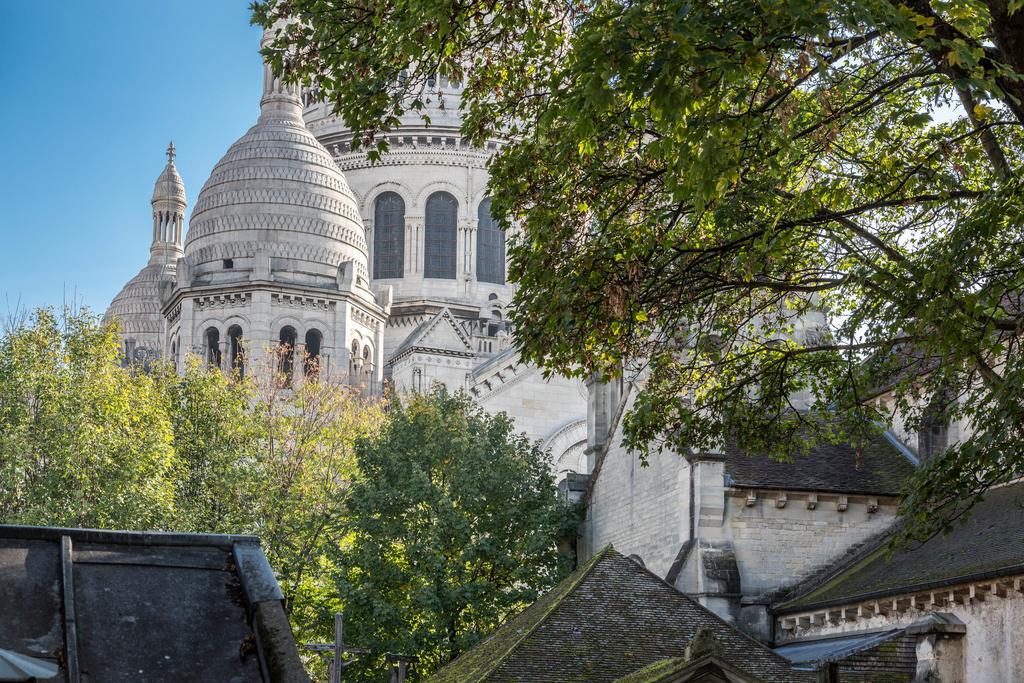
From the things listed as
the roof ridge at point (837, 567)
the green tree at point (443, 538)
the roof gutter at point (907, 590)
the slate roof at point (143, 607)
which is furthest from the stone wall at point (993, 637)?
the slate roof at point (143, 607)

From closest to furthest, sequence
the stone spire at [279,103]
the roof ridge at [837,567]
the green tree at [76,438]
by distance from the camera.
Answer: the roof ridge at [837,567] → the green tree at [76,438] → the stone spire at [279,103]

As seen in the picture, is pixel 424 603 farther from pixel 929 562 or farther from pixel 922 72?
pixel 922 72

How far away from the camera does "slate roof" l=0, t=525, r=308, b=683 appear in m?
Result: 7.05

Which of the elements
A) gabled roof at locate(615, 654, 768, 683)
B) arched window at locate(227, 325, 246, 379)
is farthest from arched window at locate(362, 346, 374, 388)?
gabled roof at locate(615, 654, 768, 683)

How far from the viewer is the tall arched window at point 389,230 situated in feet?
262

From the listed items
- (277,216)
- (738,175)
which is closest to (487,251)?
(277,216)

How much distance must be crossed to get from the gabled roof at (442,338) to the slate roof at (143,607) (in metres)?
53.5

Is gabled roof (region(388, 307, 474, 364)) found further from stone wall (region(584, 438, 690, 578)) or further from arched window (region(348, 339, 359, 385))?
stone wall (region(584, 438, 690, 578))

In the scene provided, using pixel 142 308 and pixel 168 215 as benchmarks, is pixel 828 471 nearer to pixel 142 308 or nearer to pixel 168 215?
pixel 142 308

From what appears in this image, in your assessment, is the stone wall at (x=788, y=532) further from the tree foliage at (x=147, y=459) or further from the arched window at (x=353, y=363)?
the arched window at (x=353, y=363)

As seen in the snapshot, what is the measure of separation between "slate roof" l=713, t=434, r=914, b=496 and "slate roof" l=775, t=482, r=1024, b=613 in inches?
62.7

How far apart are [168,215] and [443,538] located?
7152 cm

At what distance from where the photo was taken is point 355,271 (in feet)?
222

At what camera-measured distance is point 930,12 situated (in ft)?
42.1
